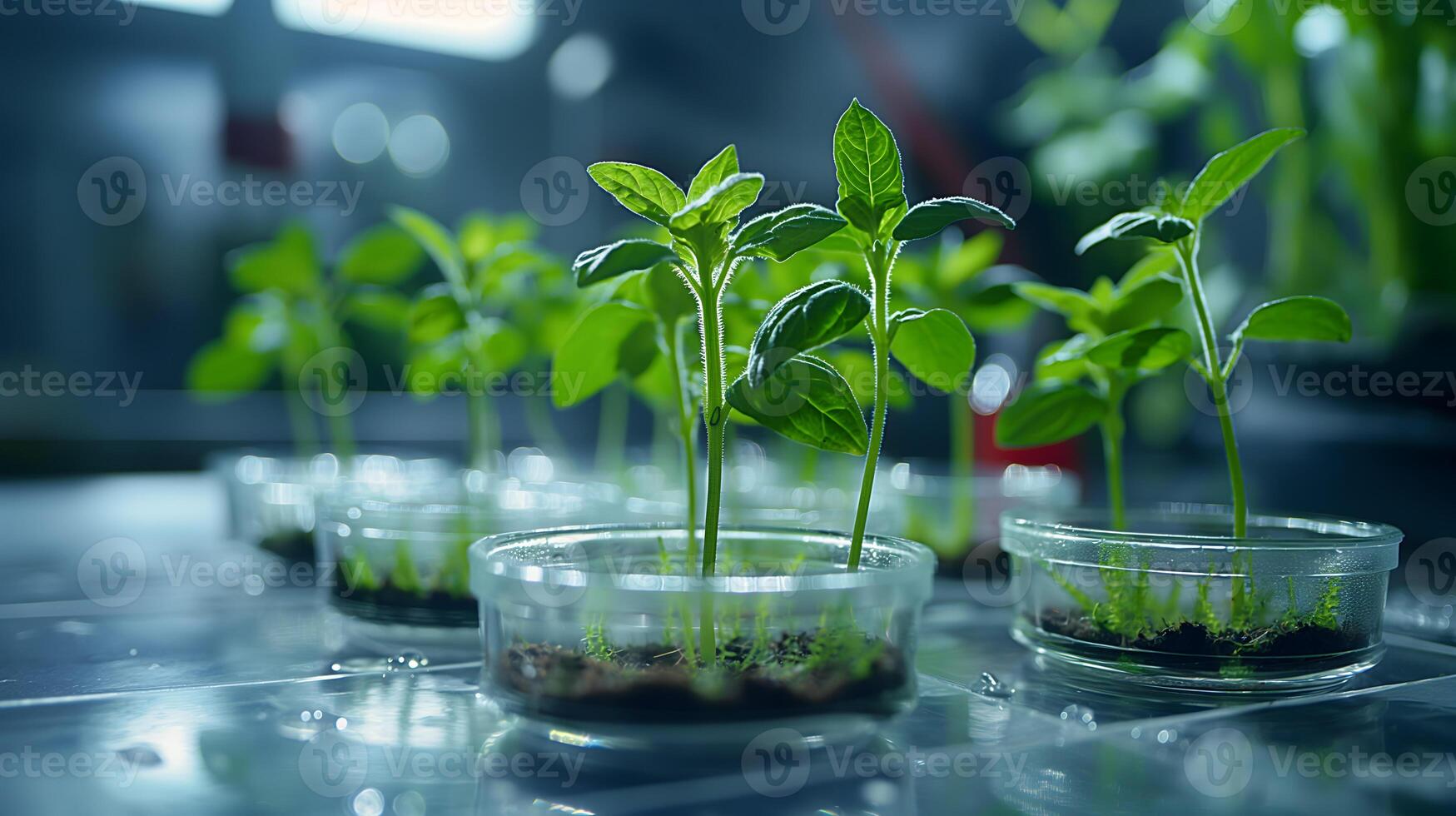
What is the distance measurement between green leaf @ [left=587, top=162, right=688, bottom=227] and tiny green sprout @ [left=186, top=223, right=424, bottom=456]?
1.97 ft

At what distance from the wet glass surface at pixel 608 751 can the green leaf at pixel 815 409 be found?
166 millimetres

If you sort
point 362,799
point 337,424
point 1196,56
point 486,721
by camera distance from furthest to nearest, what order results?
point 1196,56, point 337,424, point 486,721, point 362,799

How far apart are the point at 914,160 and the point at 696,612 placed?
180 centimetres

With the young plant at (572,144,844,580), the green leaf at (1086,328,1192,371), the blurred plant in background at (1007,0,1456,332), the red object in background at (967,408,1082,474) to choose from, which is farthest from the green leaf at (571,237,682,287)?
the red object in background at (967,408,1082,474)

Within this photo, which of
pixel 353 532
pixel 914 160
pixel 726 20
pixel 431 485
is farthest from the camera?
pixel 726 20

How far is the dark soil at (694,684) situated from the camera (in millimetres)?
527

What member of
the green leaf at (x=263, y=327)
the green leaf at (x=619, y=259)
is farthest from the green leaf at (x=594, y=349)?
the green leaf at (x=263, y=327)

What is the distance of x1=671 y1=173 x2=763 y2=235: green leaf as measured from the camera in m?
0.55

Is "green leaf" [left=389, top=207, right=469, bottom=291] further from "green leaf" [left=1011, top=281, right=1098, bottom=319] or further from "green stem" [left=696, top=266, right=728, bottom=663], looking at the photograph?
"green leaf" [left=1011, top=281, right=1098, bottom=319]

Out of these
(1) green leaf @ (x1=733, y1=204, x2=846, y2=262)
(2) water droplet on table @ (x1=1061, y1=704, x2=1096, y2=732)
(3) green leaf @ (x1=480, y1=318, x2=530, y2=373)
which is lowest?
(2) water droplet on table @ (x1=1061, y1=704, x2=1096, y2=732)

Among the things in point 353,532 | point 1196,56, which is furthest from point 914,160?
point 353,532

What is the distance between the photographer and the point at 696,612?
1.74 feet

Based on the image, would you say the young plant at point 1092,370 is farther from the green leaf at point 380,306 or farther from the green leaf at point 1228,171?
the green leaf at point 380,306

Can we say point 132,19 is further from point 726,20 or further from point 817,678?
point 817,678
